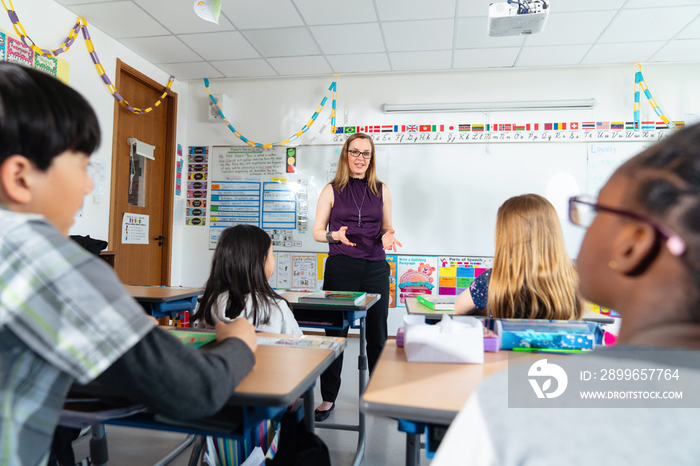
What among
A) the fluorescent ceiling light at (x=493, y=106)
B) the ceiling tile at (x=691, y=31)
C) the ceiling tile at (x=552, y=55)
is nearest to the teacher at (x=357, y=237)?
the fluorescent ceiling light at (x=493, y=106)

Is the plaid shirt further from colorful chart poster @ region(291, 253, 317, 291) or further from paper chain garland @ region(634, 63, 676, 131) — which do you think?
paper chain garland @ region(634, 63, 676, 131)

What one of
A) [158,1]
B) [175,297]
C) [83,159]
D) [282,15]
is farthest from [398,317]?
[83,159]

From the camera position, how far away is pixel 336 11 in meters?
3.06

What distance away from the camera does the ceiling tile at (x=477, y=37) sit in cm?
315

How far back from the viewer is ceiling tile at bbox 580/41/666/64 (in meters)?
3.47

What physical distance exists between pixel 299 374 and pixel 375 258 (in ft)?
5.05

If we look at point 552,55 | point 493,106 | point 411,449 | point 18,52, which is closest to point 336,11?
point 493,106

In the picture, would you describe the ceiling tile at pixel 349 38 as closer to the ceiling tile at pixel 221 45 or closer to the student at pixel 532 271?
the ceiling tile at pixel 221 45

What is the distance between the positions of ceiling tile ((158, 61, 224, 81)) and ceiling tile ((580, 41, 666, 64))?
348 centimetres

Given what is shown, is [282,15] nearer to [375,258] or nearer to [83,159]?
[375,258]

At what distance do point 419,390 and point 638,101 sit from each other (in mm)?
4153

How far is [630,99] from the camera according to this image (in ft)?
12.6

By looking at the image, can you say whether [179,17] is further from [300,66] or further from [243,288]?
[243,288]

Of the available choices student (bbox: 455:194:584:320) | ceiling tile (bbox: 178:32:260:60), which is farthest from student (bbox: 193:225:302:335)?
ceiling tile (bbox: 178:32:260:60)
